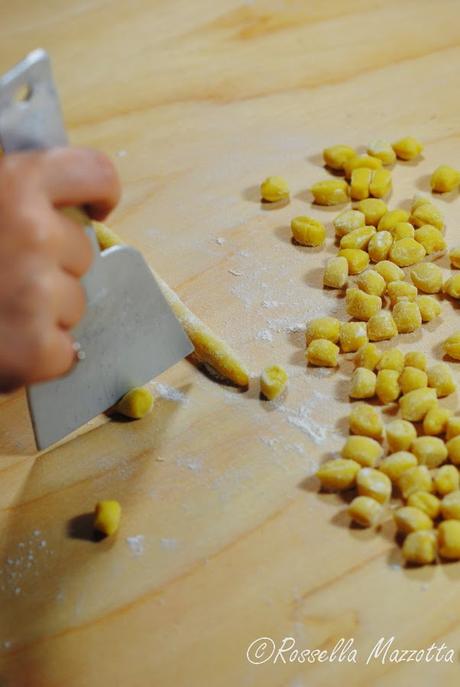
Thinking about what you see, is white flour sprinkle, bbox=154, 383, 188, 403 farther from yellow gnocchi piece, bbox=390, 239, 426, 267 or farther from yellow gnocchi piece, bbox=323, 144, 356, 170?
yellow gnocchi piece, bbox=323, 144, 356, 170

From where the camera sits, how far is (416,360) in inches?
37.2

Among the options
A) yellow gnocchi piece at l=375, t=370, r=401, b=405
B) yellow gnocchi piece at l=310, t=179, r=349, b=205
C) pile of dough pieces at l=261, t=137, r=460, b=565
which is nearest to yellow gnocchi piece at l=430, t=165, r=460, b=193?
pile of dough pieces at l=261, t=137, r=460, b=565

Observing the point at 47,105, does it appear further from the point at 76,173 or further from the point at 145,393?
the point at 145,393

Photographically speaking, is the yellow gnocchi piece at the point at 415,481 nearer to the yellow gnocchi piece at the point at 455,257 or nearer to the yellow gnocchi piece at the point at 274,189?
the yellow gnocchi piece at the point at 455,257

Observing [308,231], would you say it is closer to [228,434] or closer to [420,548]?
[228,434]

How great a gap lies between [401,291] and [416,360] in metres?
0.10

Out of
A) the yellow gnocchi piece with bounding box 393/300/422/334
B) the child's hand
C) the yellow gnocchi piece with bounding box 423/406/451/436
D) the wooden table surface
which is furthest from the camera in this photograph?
the yellow gnocchi piece with bounding box 393/300/422/334

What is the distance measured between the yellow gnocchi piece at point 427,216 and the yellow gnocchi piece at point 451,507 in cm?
39

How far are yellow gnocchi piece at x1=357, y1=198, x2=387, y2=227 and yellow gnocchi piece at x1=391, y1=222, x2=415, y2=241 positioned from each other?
31 millimetres

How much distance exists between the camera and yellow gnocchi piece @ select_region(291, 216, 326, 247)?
109 cm

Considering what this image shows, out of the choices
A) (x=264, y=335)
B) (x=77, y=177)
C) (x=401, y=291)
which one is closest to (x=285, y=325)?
(x=264, y=335)

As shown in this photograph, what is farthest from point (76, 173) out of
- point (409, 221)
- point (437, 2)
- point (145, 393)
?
point (437, 2)

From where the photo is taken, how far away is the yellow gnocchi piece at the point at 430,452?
2.82ft

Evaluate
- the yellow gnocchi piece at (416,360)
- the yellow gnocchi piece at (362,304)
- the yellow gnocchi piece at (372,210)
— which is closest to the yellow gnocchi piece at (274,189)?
the yellow gnocchi piece at (372,210)
